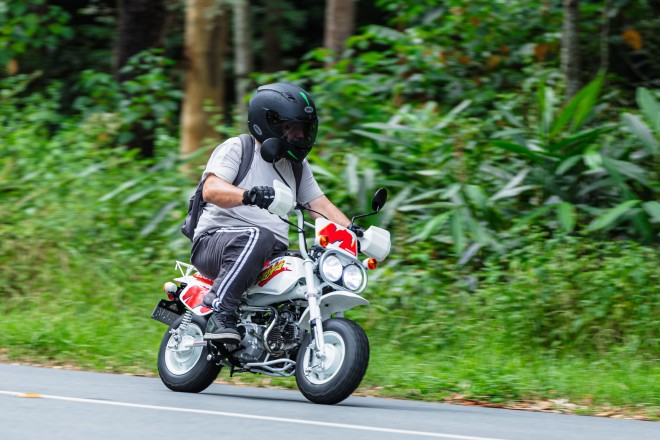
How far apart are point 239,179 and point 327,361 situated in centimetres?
150

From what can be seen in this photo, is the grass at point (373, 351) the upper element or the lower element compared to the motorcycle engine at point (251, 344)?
lower

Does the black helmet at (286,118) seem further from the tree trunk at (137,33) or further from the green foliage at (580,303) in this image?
the tree trunk at (137,33)

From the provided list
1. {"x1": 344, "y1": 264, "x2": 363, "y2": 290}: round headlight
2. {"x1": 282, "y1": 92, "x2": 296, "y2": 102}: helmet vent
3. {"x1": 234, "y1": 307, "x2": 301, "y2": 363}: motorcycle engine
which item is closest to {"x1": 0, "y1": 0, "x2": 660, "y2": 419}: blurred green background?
{"x1": 234, "y1": 307, "x2": 301, "y2": 363}: motorcycle engine

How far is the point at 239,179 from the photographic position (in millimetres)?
7480

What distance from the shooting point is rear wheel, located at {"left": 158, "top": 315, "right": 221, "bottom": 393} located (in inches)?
304

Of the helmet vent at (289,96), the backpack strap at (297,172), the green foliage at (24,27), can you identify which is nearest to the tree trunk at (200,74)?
the green foliage at (24,27)

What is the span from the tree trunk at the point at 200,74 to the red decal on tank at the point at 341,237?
7.87 metres

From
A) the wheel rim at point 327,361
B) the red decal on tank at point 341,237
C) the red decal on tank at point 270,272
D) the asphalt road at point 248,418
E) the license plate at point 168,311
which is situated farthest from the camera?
the license plate at point 168,311

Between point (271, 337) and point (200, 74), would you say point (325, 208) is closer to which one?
point (271, 337)

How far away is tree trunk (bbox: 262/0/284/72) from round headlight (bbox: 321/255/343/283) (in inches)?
475

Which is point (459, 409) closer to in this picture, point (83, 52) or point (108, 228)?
point (108, 228)

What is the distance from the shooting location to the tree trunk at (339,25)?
14594 mm

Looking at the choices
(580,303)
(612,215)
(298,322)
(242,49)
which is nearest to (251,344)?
(298,322)

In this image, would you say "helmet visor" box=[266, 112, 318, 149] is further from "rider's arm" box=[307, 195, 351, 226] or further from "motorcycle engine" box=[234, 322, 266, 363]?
"motorcycle engine" box=[234, 322, 266, 363]
